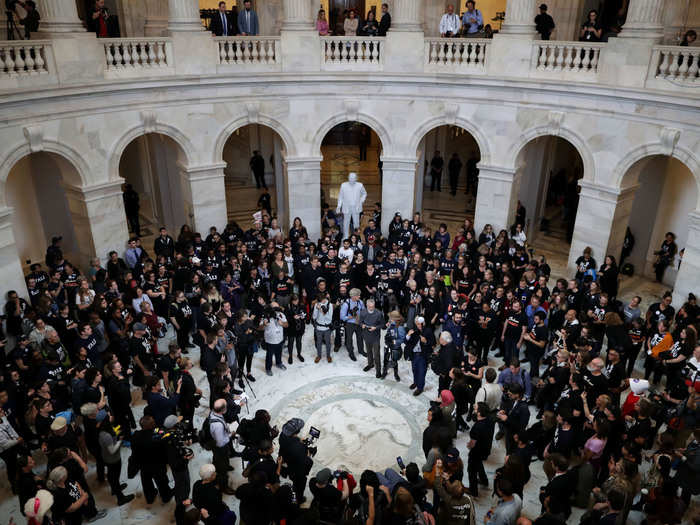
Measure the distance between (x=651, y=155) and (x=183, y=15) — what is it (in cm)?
1175

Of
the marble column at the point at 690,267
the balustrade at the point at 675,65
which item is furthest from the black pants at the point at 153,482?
the balustrade at the point at 675,65

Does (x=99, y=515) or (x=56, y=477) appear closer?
(x=56, y=477)

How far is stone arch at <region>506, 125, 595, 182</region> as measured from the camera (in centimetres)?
1484

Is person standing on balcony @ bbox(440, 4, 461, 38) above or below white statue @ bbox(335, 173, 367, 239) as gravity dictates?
above

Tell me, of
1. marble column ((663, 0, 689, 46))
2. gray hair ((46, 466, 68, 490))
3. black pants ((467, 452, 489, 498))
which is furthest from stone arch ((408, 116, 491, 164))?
gray hair ((46, 466, 68, 490))

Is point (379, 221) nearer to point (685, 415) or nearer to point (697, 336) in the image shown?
point (697, 336)

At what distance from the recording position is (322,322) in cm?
1217

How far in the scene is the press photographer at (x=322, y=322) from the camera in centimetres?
1188

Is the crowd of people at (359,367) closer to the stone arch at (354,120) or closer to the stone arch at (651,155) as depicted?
the stone arch at (651,155)

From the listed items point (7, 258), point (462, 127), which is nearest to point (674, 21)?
point (462, 127)

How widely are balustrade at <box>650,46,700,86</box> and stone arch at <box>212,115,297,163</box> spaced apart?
30.3 ft

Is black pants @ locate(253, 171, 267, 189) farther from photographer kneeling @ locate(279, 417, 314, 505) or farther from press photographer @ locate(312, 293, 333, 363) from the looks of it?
photographer kneeling @ locate(279, 417, 314, 505)

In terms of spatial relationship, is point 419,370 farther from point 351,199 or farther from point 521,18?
point 521,18

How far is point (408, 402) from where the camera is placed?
11.5 metres
